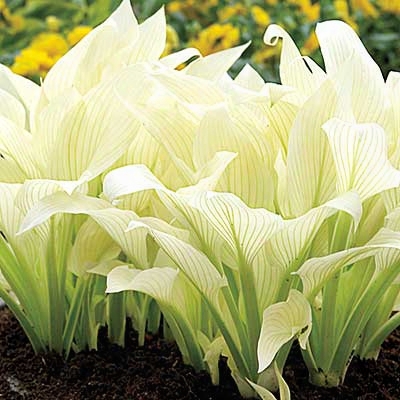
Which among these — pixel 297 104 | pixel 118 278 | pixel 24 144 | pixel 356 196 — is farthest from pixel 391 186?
pixel 24 144

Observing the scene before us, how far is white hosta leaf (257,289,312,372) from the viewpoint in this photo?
84cm

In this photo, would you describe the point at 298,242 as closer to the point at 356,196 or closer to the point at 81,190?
the point at 356,196

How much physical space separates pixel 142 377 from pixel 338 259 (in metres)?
0.30

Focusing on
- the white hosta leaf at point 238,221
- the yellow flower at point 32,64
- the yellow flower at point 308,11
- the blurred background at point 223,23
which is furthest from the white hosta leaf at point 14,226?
the yellow flower at point 308,11

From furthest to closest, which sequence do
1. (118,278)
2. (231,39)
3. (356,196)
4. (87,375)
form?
(231,39) → (87,375) → (118,278) → (356,196)

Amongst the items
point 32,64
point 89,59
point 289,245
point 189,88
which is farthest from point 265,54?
point 289,245

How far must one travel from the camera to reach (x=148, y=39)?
1060mm

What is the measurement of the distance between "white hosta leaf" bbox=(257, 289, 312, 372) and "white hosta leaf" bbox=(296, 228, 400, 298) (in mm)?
21

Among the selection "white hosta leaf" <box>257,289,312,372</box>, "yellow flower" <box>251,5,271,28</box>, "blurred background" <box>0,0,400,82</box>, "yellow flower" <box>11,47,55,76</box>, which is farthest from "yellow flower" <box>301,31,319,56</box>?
"white hosta leaf" <box>257,289,312,372</box>

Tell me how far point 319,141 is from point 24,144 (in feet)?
1.05

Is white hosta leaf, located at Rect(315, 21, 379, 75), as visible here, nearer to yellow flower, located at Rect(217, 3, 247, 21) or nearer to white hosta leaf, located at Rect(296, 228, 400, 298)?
white hosta leaf, located at Rect(296, 228, 400, 298)

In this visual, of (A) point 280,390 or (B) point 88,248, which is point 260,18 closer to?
(B) point 88,248

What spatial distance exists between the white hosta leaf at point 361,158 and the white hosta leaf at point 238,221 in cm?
8

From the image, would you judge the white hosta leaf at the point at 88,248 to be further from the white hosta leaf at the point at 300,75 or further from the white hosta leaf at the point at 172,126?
the white hosta leaf at the point at 300,75
